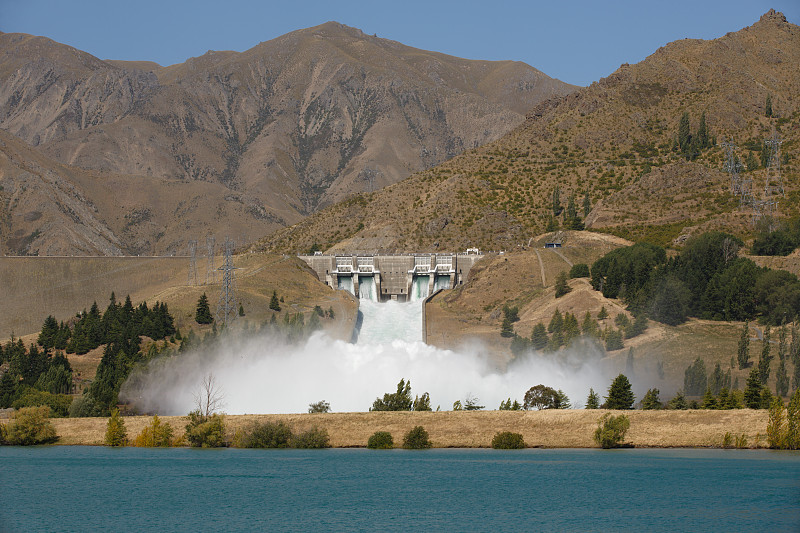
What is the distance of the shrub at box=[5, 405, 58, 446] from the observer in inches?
3652

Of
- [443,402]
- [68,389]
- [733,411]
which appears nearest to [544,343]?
[443,402]

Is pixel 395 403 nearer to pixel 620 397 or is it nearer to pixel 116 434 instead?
pixel 620 397

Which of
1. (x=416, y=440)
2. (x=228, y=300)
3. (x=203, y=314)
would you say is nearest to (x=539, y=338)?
(x=228, y=300)

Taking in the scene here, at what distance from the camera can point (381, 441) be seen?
90688mm

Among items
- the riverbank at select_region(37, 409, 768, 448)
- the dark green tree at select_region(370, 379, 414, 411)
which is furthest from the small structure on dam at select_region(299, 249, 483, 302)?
the riverbank at select_region(37, 409, 768, 448)

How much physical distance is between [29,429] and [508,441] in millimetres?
42039

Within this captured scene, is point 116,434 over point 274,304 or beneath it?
beneath

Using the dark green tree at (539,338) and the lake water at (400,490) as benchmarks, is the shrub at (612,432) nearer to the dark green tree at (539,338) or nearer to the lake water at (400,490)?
the lake water at (400,490)

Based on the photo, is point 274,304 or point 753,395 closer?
point 753,395

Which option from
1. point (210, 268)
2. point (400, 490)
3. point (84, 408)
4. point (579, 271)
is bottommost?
point (400, 490)

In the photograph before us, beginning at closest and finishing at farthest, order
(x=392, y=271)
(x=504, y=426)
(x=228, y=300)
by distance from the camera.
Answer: (x=504, y=426) → (x=228, y=300) → (x=392, y=271)

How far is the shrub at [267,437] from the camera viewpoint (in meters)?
90.9

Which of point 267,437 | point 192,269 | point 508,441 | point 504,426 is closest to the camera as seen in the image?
point 508,441

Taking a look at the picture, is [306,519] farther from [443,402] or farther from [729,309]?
[729,309]
